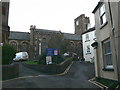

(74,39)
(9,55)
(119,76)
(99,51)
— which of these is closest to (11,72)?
(9,55)

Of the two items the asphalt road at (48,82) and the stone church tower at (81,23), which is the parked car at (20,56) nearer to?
the asphalt road at (48,82)

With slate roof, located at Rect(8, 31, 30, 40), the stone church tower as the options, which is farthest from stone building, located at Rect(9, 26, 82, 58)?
the stone church tower

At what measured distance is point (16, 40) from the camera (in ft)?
164

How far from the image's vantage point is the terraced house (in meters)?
8.09

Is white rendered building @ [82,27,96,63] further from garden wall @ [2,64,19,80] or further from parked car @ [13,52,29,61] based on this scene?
garden wall @ [2,64,19,80]

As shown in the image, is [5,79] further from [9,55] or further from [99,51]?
[99,51]

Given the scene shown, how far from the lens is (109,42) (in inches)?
383

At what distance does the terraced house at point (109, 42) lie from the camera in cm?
809

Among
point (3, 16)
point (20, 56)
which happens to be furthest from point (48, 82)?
point (20, 56)

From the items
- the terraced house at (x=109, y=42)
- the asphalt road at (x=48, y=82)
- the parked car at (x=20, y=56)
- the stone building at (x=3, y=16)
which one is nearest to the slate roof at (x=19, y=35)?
the parked car at (x=20, y=56)

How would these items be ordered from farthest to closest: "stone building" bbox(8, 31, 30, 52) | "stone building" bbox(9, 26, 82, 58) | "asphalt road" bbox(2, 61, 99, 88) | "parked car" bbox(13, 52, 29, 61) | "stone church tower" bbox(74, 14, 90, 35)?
"stone church tower" bbox(74, 14, 90, 35), "stone building" bbox(9, 26, 82, 58), "stone building" bbox(8, 31, 30, 52), "parked car" bbox(13, 52, 29, 61), "asphalt road" bbox(2, 61, 99, 88)

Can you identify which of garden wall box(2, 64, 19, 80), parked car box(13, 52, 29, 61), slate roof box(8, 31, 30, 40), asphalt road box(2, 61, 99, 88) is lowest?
asphalt road box(2, 61, 99, 88)

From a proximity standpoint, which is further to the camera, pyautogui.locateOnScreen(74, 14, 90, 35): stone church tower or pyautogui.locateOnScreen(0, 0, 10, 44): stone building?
pyautogui.locateOnScreen(74, 14, 90, 35): stone church tower

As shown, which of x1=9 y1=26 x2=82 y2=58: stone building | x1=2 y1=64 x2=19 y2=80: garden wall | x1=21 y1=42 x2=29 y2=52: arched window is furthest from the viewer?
x1=21 y1=42 x2=29 y2=52: arched window
